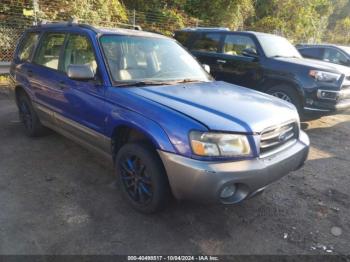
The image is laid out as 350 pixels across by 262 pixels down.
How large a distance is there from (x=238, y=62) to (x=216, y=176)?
4.62 m

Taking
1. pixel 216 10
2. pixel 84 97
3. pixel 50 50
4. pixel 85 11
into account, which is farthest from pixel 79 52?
pixel 216 10

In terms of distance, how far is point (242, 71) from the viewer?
6.45 m

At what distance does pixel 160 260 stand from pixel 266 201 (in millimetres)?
1458

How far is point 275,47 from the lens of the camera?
649 cm

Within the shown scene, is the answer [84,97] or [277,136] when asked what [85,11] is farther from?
[277,136]

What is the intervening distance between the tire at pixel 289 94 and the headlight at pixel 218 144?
146 inches

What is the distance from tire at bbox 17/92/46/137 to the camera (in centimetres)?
474

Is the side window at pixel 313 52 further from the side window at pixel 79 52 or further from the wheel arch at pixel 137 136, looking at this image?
the wheel arch at pixel 137 136

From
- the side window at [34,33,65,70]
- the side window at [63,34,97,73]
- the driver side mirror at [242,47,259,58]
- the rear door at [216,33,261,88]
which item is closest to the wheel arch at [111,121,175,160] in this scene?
the side window at [63,34,97,73]

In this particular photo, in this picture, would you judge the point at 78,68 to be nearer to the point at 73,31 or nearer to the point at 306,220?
the point at 73,31

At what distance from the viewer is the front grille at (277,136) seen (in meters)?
2.65

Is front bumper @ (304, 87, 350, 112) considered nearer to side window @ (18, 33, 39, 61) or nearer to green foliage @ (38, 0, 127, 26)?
side window @ (18, 33, 39, 61)

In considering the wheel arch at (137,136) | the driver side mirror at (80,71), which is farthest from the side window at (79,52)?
the wheel arch at (137,136)

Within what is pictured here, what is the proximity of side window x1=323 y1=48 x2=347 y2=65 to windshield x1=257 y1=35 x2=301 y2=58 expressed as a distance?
3.75m
